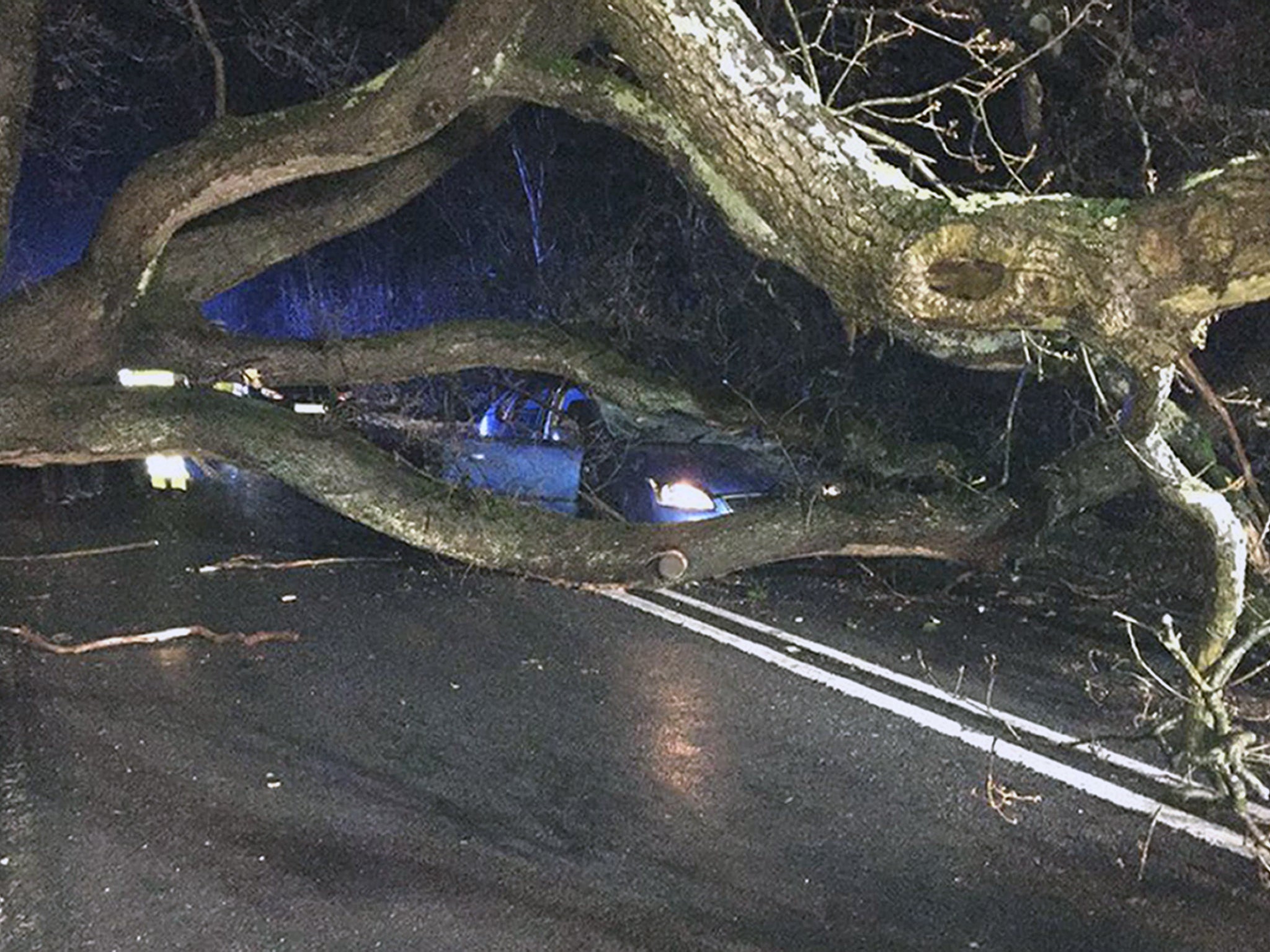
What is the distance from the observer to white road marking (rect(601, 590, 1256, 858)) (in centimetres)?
475

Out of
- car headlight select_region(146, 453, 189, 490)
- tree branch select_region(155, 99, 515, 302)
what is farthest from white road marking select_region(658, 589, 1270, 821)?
car headlight select_region(146, 453, 189, 490)

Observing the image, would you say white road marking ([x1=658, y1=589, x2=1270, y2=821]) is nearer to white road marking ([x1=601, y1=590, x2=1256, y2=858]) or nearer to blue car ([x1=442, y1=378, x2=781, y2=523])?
white road marking ([x1=601, y1=590, x2=1256, y2=858])

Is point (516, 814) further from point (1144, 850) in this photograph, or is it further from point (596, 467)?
point (596, 467)

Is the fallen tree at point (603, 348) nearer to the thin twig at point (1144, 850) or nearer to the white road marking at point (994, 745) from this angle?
the white road marking at point (994, 745)

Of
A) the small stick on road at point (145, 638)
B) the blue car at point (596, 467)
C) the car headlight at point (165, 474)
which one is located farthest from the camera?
the car headlight at point (165, 474)

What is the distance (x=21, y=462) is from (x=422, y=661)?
10.00 ft

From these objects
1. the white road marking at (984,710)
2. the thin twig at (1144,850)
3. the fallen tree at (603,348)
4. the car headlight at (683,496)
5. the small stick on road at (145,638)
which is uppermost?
the fallen tree at (603,348)

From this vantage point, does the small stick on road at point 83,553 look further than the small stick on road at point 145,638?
Yes

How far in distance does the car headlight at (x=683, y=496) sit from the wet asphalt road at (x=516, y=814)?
1.86 metres

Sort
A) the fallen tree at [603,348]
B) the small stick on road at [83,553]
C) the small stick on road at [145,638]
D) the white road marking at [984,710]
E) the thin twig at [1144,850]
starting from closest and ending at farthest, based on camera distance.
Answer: the fallen tree at [603,348] → the thin twig at [1144,850] → the white road marking at [984,710] → the small stick on road at [145,638] → the small stick on road at [83,553]

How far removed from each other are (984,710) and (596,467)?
4.61m

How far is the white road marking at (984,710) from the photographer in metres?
5.03

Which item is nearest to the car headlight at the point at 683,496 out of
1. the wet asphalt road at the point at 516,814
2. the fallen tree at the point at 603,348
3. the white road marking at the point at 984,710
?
the fallen tree at the point at 603,348

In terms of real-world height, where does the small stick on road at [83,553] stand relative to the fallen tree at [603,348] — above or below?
below
